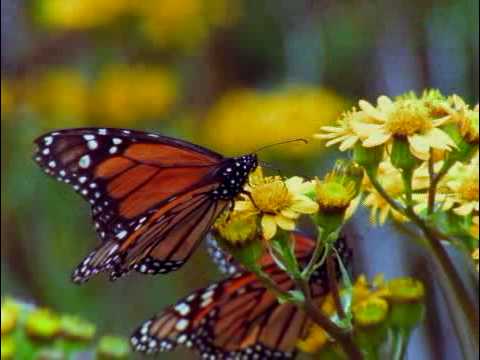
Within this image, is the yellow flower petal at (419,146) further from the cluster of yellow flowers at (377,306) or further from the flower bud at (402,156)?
the cluster of yellow flowers at (377,306)

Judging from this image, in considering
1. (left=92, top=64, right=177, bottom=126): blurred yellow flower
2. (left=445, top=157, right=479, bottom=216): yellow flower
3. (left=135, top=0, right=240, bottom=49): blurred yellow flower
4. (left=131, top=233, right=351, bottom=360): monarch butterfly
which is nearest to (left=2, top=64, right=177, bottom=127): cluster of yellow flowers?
(left=92, top=64, right=177, bottom=126): blurred yellow flower

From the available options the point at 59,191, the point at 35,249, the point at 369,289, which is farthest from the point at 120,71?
the point at 369,289

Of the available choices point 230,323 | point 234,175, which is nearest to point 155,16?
point 230,323

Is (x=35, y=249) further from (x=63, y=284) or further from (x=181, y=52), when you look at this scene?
(x=181, y=52)

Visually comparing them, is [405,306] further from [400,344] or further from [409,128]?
[409,128]

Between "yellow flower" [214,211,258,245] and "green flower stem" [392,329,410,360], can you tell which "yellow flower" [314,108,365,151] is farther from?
"green flower stem" [392,329,410,360]

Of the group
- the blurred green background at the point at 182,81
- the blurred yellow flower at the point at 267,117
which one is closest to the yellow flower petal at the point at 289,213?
the blurred green background at the point at 182,81
